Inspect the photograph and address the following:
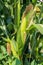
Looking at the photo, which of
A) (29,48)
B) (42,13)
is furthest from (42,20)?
(29,48)

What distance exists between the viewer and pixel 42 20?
3.58 ft

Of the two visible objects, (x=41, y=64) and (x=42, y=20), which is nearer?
(x=41, y=64)

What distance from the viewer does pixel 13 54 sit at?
3.22 ft

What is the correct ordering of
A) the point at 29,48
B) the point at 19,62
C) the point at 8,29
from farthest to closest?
the point at 8,29
the point at 29,48
the point at 19,62

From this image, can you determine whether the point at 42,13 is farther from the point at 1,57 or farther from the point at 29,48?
the point at 1,57

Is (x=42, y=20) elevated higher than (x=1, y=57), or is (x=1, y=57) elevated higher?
(x=42, y=20)

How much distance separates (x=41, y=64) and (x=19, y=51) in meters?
0.11

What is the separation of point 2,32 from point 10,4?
0.55 feet

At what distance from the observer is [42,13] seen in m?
1.05

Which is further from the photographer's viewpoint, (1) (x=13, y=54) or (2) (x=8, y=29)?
(2) (x=8, y=29)

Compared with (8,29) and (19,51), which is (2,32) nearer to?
(8,29)

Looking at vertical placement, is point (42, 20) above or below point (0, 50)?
above

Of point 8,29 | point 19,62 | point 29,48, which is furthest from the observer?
point 8,29

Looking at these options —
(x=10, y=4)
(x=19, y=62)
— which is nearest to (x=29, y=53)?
(x=19, y=62)
